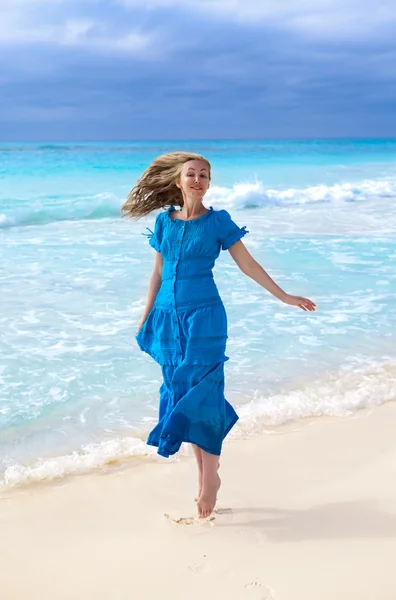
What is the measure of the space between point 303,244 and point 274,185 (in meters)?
15.5

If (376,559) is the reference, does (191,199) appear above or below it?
above

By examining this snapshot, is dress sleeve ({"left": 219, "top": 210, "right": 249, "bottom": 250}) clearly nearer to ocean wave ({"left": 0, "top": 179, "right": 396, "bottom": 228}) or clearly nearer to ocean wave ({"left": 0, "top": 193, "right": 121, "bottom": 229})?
ocean wave ({"left": 0, "top": 193, "right": 121, "bottom": 229})

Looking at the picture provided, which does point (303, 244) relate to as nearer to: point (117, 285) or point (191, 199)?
point (117, 285)

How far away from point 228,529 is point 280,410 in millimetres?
1549

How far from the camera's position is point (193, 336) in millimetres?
3094

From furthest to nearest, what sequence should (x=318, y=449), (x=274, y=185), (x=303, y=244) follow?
(x=274, y=185)
(x=303, y=244)
(x=318, y=449)

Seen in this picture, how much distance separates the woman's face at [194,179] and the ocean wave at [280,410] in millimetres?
1677

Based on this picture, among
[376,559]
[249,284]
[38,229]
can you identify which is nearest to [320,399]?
[376,559]

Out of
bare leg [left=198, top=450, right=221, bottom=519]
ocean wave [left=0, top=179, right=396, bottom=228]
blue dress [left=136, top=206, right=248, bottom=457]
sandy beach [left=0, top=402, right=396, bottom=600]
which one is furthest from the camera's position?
ocean wave [left=0, top=179, right=396, bottom=228]

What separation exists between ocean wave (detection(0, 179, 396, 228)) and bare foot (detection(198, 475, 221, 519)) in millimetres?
13513

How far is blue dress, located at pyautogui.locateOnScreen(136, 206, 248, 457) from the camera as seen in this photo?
3104 mm

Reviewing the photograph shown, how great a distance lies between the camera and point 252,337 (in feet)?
21.3

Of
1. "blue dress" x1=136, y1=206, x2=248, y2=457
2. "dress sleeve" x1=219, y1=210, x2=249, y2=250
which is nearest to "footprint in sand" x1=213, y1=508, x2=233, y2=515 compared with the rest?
"blue dress" x1=136, y1=206, x2=248, y2=457

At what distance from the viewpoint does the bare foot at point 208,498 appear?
10.7 ft
